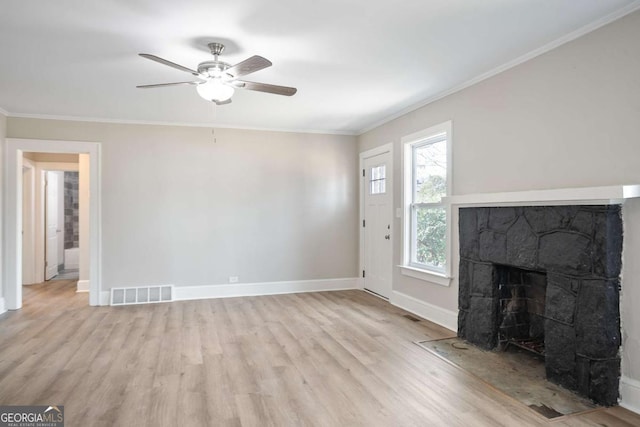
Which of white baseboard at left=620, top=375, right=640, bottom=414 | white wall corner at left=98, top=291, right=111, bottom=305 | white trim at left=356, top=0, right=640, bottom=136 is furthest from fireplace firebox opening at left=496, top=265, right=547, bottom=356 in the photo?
white wall corner at left=98, top=291, right=111, bottom=305

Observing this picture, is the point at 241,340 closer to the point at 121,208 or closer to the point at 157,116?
the point at 121,208

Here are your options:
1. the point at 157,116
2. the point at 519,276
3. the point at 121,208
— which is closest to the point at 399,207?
the point at 519,276

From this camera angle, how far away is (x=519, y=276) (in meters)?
3.48

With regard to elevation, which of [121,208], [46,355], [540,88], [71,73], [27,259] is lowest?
[46,355]

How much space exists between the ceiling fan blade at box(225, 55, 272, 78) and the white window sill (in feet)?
9.18

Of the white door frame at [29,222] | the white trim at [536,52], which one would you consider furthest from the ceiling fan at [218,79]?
the white door frame at [29,222]

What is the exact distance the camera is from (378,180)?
567 cm

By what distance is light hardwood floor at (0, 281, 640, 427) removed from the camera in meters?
2.33

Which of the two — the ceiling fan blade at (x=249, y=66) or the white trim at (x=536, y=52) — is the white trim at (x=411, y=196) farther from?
the ceiling fan blade at (x=249, y=66)

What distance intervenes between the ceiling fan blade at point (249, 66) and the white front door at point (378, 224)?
9.52ft

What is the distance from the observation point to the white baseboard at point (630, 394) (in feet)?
7.77

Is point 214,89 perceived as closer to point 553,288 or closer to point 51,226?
point 553,288

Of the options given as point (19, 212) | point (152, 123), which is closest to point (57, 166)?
point (19, 212)

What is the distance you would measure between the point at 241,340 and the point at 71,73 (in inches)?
116
